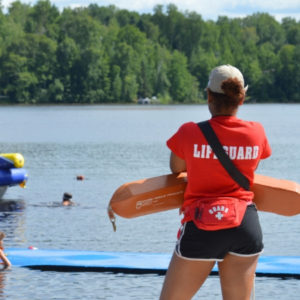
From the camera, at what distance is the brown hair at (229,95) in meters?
4.28

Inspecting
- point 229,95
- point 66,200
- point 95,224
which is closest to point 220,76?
point 229,95

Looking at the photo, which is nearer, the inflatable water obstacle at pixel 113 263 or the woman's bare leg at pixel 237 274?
the woman's bare leg at pixel 237 274

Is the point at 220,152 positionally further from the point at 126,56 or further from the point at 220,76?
the point at 126,56

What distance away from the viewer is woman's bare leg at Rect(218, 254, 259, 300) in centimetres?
426

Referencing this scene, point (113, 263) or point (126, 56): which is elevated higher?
point (113, 263)

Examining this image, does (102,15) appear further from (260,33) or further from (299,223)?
(299,223)

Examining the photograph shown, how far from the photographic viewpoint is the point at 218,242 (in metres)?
4.21

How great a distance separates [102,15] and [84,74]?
5323 centimetres

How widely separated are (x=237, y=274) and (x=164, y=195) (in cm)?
57

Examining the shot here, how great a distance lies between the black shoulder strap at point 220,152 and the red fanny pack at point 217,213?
12cm

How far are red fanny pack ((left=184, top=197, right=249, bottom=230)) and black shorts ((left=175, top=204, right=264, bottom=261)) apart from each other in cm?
3

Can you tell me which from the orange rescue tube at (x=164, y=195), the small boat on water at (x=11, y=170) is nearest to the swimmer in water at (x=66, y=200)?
the small boat on water at (x=11, y=170)

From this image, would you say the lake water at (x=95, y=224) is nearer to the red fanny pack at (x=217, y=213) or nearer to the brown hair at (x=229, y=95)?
the red fanny pack at (x=217, y=213)

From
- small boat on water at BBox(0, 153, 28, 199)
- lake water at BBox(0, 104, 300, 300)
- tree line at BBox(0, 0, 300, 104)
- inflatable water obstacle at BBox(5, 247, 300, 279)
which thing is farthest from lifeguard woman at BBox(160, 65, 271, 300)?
tree line at BBox(0, 0, 300, 104)
